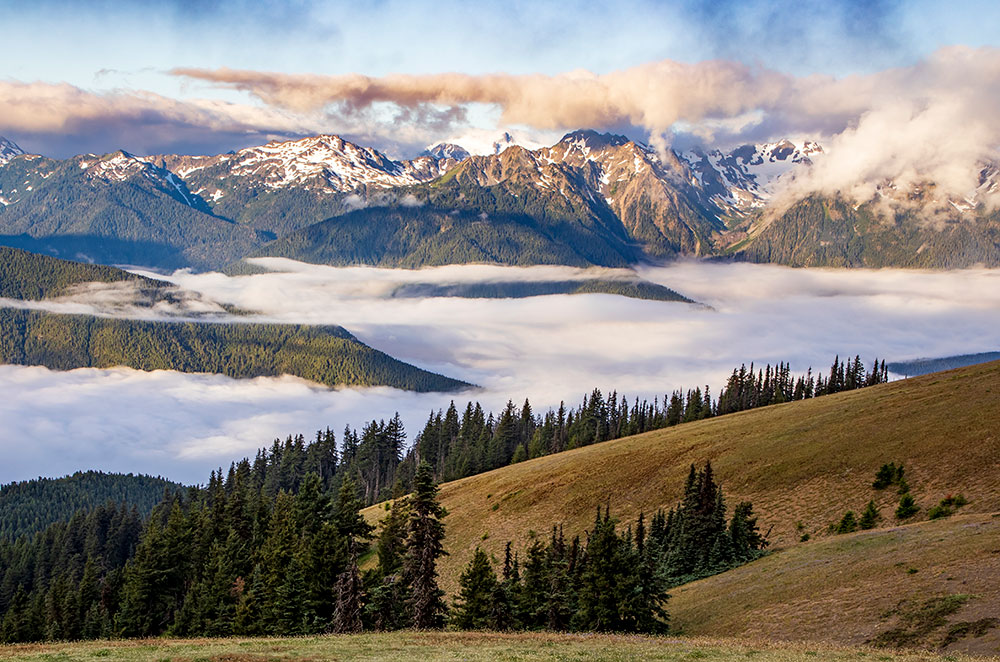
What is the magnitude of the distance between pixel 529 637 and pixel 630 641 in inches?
213

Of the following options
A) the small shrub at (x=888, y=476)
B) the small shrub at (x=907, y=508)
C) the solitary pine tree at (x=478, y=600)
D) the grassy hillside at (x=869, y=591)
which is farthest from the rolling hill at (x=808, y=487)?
the solitary pine tree at (x=478, y=600)

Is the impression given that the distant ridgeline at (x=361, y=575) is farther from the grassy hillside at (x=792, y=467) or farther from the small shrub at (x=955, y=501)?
the small shrub at (x=955, y=501)

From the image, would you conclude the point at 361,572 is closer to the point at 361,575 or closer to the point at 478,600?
the point at 361,575

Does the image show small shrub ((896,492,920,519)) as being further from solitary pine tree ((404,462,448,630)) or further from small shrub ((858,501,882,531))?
solitary pine tree ((404,462,448,630))

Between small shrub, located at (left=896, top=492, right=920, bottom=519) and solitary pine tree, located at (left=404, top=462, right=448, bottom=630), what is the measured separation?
4175 cm

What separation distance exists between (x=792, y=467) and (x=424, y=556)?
171ft

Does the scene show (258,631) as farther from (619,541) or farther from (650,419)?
(650,419)

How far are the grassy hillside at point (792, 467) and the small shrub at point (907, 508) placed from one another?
563mm

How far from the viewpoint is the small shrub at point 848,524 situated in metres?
69.2

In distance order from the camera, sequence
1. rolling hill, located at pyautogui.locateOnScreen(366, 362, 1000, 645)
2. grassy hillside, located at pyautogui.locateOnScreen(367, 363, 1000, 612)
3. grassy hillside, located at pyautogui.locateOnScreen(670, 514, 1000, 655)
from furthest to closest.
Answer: grassy hillside, located at pyautogui.locateOnScreen(367, 363, 1000, 612)
rolling hill, located at pyautogui.locateOnScreen(366, 362, 1000, 645)
grassy hillside, located at pyautogui.locateOnScreen(670, 514, 1000, 655)

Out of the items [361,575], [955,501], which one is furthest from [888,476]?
[361,575]

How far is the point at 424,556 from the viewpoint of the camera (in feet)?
172

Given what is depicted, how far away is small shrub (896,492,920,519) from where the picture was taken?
68.9m

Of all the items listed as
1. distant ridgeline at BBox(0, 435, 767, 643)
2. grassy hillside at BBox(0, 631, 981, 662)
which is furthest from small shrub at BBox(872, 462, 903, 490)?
grassy hillside at BBox(0, 631, 981, 662)
